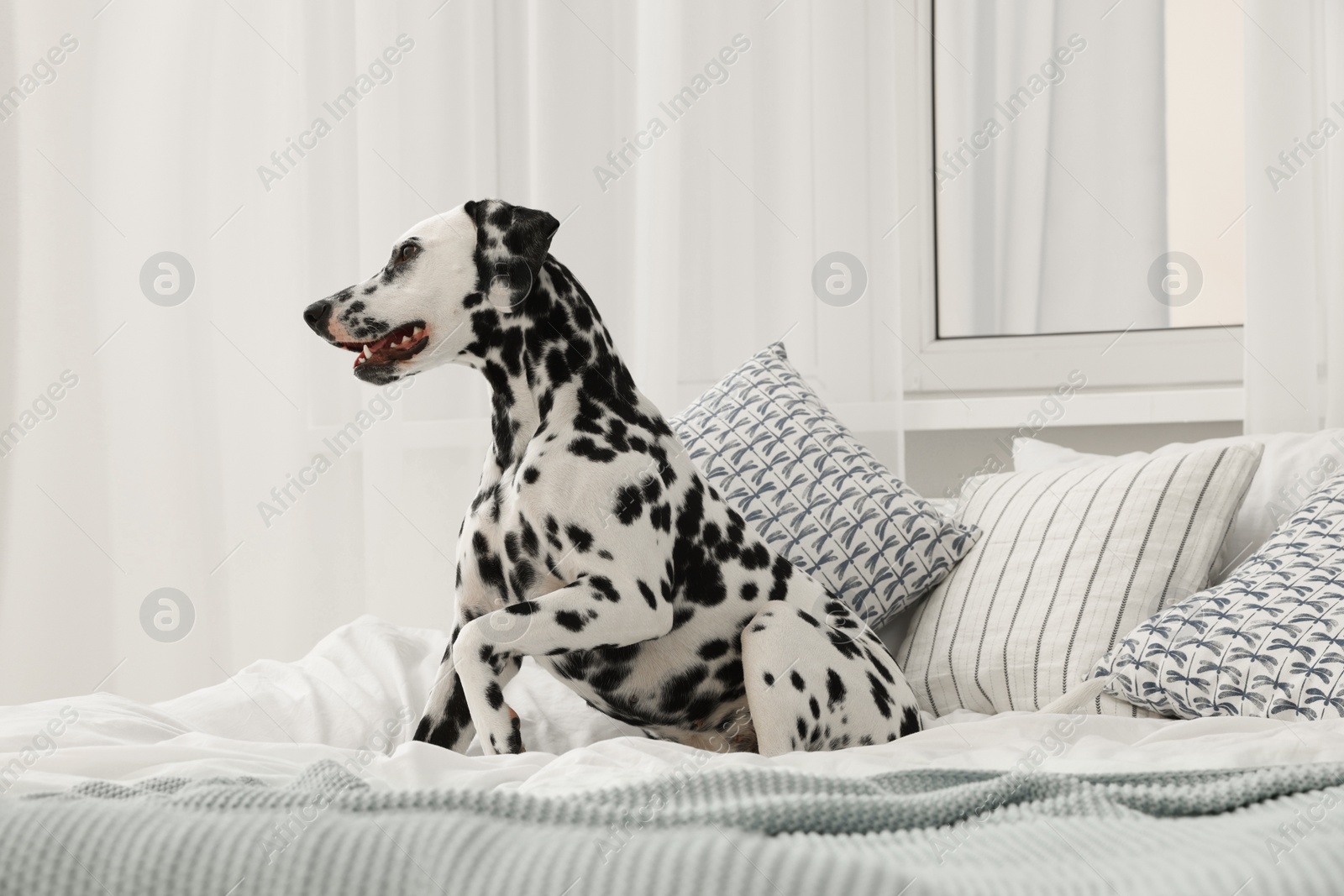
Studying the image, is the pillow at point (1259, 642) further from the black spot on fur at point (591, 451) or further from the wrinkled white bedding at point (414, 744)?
the black spot on fur at point (591, 451)

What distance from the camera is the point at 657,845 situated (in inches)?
21.7

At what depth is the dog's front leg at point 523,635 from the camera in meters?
1.19

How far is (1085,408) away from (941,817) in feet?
6.23

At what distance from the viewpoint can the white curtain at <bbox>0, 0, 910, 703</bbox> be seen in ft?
8.59

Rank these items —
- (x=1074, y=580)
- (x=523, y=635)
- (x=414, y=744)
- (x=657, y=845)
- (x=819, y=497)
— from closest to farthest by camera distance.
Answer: (x=657, y=845) < (x=414, y=744) < (x=523, y=635) < (x=1074, y=580) < (x=819, y=497)

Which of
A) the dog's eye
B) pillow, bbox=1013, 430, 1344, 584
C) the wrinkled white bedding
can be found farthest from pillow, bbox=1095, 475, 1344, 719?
the dog's eye

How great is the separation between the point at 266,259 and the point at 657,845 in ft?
8.25

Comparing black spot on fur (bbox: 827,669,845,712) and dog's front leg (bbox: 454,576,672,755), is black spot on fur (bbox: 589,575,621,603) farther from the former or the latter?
black spot on fur (bbox: 827,669,845,712)

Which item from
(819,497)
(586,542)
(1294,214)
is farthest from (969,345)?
(586,542)

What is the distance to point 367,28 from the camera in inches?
104

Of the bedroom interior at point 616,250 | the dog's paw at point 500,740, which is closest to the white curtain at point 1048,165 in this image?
the bedroom interior at point 616,250

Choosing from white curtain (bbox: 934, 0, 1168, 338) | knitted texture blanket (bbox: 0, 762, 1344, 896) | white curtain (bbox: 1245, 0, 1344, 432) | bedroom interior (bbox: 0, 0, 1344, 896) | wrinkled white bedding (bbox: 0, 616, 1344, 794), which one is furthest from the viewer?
white curtain (bbox: 934, 0, 1168, 338)

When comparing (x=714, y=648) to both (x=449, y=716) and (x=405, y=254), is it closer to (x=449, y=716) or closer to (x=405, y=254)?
(x=449, y=716)

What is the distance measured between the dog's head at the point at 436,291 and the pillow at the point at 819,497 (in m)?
0.50
